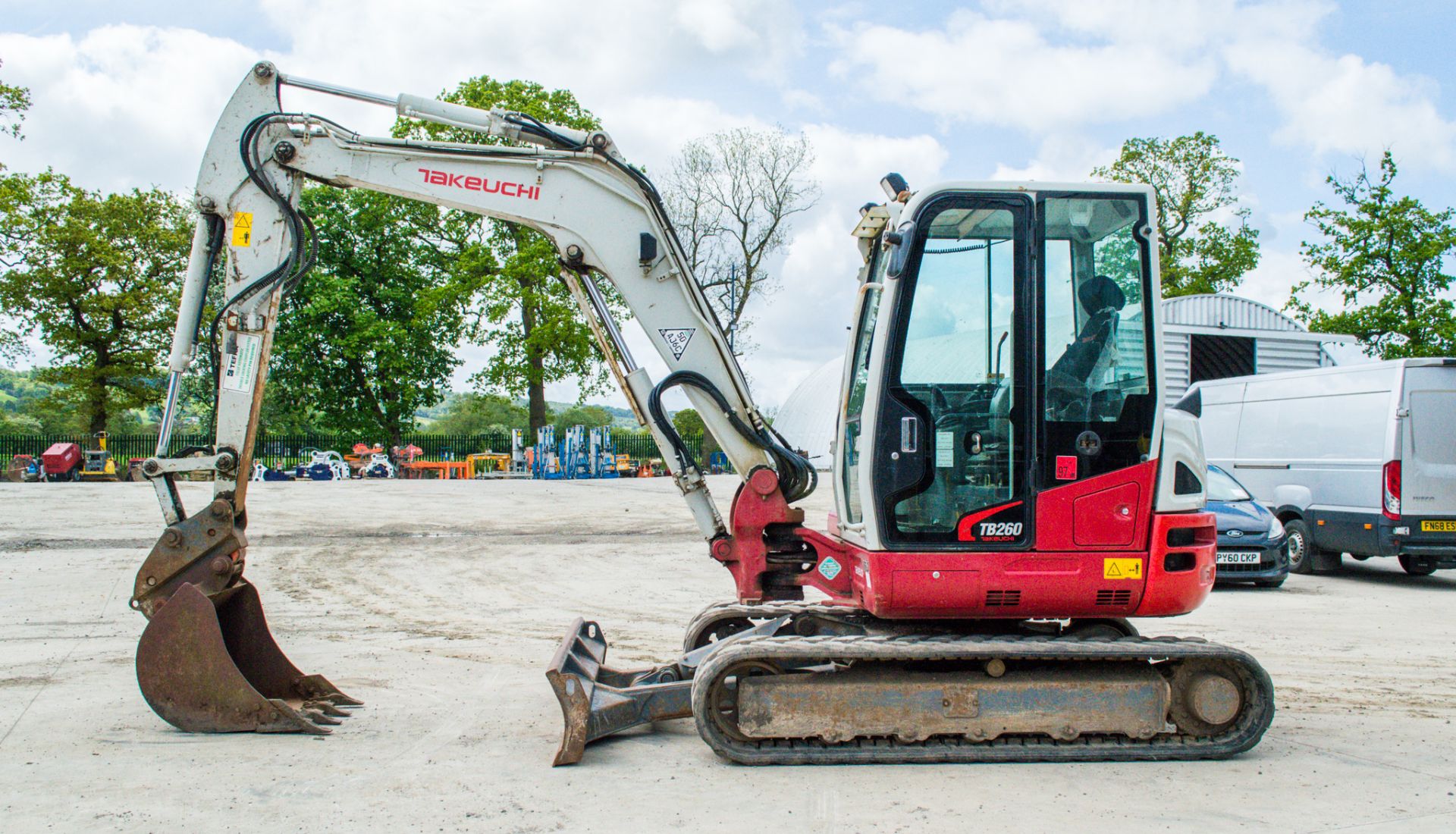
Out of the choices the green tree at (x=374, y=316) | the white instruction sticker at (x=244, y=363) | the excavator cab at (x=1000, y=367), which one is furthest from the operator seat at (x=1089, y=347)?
the green tree at (x=374, y=316)

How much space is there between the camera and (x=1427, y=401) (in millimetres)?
11781

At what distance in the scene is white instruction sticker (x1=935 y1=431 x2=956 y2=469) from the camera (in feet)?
16.7

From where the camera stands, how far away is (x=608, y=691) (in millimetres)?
5285

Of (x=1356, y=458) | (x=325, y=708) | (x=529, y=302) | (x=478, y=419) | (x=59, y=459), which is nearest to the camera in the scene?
(x=325, y=708)

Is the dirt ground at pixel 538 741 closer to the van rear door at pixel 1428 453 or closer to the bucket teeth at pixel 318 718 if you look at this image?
the bucket teeth at pixel 318 718

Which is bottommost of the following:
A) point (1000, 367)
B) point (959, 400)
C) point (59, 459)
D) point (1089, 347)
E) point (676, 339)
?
point (59, 459)

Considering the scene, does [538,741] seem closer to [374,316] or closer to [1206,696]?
[1206,696]

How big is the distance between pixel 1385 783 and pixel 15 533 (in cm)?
1712

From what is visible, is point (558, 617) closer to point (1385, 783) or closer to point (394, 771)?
point (394, 771)

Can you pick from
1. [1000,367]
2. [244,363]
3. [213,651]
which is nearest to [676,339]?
[1000,367]

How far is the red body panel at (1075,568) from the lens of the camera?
5031mm

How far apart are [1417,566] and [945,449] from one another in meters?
11.4

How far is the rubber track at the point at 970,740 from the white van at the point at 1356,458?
7.04 metres

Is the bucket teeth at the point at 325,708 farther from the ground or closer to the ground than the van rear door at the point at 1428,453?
closer to the ground
